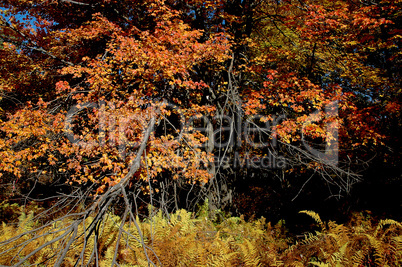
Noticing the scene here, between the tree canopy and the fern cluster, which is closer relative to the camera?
A: the fern cluster

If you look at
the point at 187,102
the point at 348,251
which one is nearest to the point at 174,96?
the point at 187,102

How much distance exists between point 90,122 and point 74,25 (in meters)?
5.30

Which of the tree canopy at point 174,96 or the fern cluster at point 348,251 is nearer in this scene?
the fern cluster at point 348,251

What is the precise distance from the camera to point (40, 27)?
9109mm

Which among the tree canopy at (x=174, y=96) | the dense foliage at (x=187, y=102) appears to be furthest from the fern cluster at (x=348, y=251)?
the tree canopy at (x=174, y=96)

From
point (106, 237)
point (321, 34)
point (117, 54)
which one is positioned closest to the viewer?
point (106, 237)

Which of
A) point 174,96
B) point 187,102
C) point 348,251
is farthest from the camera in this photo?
point 187,102

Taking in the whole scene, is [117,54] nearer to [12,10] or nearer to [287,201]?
[12,10]

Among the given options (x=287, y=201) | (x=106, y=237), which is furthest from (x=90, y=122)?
(x=287, y=201)

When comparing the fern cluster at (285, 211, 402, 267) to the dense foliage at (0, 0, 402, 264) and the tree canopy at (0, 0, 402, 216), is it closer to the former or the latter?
the dense foliage at (0, 0, 402, 264)

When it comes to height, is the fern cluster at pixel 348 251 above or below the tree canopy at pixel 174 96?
below

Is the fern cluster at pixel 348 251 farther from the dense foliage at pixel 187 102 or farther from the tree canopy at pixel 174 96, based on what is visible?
the tree canopy at pixel 174 96

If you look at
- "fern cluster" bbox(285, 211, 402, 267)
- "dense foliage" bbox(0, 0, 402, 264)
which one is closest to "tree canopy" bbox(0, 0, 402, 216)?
"dense foliage" bbox(0, 0, 402, 264)

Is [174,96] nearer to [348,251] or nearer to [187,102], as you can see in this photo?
[187,102]
